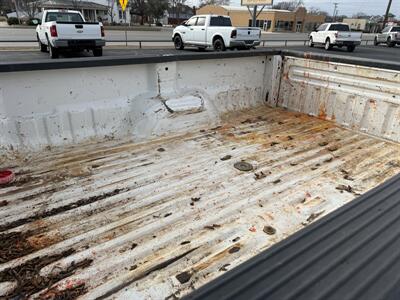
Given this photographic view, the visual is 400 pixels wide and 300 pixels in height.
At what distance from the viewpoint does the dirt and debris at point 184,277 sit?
179 cm

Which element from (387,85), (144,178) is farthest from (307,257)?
(387,85)

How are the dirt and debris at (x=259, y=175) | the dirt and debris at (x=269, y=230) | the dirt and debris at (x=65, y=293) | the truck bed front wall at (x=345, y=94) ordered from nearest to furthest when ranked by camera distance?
the dirt and debris at (x=65, y=293) → the dirt and debris at (x=269, y=230) → the dirt and debris at (x=259, y=175) → the truck bed front wall at (x=345, y=94)

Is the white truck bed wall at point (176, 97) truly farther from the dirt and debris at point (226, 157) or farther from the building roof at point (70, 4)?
the building roof at point (70, 4)

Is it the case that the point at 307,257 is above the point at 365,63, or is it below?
below

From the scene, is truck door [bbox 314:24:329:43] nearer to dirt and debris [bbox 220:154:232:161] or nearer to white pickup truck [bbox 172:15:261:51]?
white pickup truck [bbox 172:15:261:51]

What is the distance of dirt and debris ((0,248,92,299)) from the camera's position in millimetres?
1712

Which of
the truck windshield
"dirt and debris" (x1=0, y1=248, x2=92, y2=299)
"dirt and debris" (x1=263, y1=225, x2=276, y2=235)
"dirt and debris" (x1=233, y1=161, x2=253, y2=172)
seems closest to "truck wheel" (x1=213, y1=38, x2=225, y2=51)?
the truck windshield

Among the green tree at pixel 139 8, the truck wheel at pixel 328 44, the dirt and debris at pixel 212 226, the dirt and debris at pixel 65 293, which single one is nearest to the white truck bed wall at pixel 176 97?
the dirt and debris at pixel 212 226

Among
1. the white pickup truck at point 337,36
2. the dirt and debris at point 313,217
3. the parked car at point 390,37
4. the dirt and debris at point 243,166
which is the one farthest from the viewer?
the parked car at point 390,37

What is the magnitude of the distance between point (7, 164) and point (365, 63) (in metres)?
4.31

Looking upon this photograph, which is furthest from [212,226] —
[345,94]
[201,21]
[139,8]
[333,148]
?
[139,8]

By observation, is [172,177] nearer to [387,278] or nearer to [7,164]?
[7,164]

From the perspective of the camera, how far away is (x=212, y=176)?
2.98m

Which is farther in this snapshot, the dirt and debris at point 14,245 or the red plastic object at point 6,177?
the red plastic object at point 6,177
